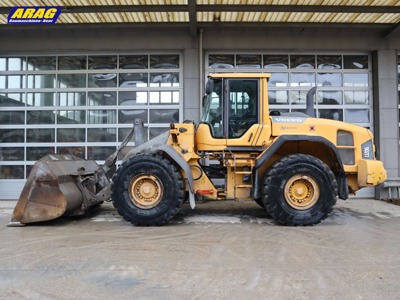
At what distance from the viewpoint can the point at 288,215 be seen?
6266 mm

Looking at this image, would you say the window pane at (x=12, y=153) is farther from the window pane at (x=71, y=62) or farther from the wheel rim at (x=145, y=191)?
the wheel rim at (x=145, y=191)

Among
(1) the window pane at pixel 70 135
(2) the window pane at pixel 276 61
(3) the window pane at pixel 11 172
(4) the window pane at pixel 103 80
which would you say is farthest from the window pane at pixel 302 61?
(3) the window pane at pixel 11 172

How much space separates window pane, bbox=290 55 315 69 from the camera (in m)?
10.8

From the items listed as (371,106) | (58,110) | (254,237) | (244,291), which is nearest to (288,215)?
(254,237)

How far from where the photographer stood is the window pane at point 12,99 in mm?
10773

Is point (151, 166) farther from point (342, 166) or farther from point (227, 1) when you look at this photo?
point (227, 1)

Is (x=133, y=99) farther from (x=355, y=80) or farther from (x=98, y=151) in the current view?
(x=355, y=80)

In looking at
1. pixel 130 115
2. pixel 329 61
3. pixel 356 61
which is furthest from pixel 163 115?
pixel 356 61

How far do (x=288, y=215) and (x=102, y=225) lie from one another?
3.38 m

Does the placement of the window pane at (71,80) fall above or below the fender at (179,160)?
above

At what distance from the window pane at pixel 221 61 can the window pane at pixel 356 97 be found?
3.59m

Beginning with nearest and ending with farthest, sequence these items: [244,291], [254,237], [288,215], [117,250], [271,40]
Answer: [244,291] → [117,250] → [254,237] → [288,215] → [271,40]

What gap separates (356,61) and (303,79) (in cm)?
175


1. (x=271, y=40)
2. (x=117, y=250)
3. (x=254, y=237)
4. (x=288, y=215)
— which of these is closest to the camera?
(x=117, y=250)
